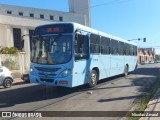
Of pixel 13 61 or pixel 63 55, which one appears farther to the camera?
pixel 13 61

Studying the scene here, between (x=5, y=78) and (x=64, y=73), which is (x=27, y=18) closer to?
(x=5, y=78)

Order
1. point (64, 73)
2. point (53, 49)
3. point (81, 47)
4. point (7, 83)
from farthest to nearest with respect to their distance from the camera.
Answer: point (7, 83), point (81, 47), point (53, 49), point (64, 73)

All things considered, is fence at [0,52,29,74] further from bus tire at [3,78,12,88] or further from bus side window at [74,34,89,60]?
bus side window at [74,34,89,60]

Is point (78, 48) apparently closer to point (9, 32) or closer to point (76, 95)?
point (76, 95)

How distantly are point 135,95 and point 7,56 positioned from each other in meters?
16.3

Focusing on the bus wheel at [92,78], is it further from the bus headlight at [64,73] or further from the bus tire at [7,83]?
the bus tire at [7,83]

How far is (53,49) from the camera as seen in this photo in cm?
1123

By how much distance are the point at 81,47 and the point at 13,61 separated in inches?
563

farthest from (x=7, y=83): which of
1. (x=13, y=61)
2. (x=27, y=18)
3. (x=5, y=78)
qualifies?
(x=27, y=18)

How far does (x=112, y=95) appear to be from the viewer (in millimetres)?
11273

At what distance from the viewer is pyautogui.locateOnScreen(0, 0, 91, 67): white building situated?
37.4 m

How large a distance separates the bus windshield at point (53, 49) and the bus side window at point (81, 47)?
41 cm

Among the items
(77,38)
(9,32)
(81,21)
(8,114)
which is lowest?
(8,114)

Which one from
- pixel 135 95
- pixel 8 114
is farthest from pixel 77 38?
pixel 8 114
